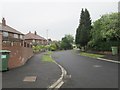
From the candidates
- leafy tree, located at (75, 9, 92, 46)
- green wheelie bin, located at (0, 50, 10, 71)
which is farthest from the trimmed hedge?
green wheelie bin, located at (0, 50, 10, 71)

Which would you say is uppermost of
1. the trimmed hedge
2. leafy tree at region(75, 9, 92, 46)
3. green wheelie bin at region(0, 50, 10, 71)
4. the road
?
leafy tree at region(75, 9, 92, 46)

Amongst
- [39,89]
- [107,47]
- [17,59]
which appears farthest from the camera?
[107,47]

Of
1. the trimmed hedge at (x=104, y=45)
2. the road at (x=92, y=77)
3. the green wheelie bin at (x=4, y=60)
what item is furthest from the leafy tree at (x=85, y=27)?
the green wheelie bin at (x=4, y=60)

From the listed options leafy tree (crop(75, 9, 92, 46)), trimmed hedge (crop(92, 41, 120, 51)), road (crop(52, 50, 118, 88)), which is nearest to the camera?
road (crop(52, 50, 118, 88))

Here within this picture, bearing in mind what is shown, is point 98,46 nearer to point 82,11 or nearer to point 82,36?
point 82,36

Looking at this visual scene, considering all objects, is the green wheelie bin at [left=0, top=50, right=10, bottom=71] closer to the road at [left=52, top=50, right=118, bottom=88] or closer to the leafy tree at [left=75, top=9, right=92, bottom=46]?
the road at [left=52, top=50, right=118, bottom=88]

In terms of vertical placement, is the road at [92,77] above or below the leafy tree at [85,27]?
below

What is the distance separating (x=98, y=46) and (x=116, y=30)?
27.0ft

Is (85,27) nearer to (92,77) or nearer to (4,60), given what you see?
(4,60)

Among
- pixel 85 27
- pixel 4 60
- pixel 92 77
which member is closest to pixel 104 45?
pixel 85 27

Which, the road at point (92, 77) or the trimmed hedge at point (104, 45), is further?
the trimmed hedge at point (104, 45)

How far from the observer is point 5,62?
581 inches

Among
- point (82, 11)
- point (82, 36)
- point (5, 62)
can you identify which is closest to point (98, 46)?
point (82, 36)

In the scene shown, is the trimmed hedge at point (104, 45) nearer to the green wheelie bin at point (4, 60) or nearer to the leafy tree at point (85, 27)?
the leafy tree at point (85, 27)
